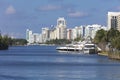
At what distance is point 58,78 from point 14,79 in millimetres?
7211

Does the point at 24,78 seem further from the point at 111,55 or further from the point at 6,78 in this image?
the point at 111,55

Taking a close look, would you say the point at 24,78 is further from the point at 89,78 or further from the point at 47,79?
the point at 89,78

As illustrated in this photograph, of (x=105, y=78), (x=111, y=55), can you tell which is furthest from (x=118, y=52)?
(x=105, y=78)

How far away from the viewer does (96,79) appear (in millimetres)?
78938

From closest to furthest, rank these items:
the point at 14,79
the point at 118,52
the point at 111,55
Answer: the point at 14,79
the point at 118,52
the point at 111,55

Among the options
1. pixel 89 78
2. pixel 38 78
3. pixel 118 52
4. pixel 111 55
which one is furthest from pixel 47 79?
pixel 111 55

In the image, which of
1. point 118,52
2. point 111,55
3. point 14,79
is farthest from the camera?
point 111,55

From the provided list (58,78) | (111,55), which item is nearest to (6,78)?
(58,78)

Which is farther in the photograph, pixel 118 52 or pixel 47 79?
pixel 118 52

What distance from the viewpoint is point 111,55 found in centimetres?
16462

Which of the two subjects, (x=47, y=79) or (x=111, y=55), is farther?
(x=111, y=55)

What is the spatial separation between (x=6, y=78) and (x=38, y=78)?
500cm

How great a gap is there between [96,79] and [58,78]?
6020mm

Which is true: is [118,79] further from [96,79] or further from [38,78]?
[38,78]
